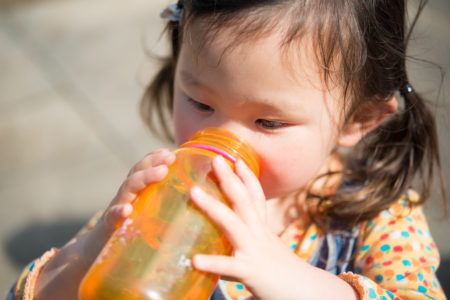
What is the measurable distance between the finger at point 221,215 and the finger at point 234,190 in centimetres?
3

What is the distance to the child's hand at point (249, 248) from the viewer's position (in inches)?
35.6

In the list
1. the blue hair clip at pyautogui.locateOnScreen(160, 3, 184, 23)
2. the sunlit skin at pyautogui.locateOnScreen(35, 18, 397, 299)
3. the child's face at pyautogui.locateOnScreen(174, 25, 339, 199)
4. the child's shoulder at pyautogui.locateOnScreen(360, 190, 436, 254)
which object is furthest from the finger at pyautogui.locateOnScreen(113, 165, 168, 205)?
the child's shoulder at pyautogui.locateOnScreen(360, 190, 436, 254)

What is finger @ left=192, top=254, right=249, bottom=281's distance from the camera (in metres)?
0.87

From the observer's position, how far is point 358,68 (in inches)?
48.6

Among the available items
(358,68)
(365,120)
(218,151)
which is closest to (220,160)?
(218,151)

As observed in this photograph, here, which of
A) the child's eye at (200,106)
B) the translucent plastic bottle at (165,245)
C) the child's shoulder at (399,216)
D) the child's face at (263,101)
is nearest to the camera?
the translucent plastic bottle at (165,245)

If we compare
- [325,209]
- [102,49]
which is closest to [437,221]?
[325,209]

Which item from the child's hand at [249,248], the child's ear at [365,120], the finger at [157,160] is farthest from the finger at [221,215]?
the child's ear at [365,120]

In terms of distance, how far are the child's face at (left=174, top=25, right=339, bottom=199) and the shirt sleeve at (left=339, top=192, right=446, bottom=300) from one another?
33cm

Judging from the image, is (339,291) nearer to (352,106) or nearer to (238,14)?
(352,106)

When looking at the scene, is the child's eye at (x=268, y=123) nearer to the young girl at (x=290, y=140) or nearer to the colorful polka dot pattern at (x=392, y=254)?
the young girl at (x=290, y=140)

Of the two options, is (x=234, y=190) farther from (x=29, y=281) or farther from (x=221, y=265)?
(x=29, y=281)

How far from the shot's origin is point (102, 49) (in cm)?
317

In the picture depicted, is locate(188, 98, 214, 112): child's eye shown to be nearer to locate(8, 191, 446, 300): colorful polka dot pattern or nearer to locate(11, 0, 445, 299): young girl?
locate(11, 0, 445, 299): young girl
